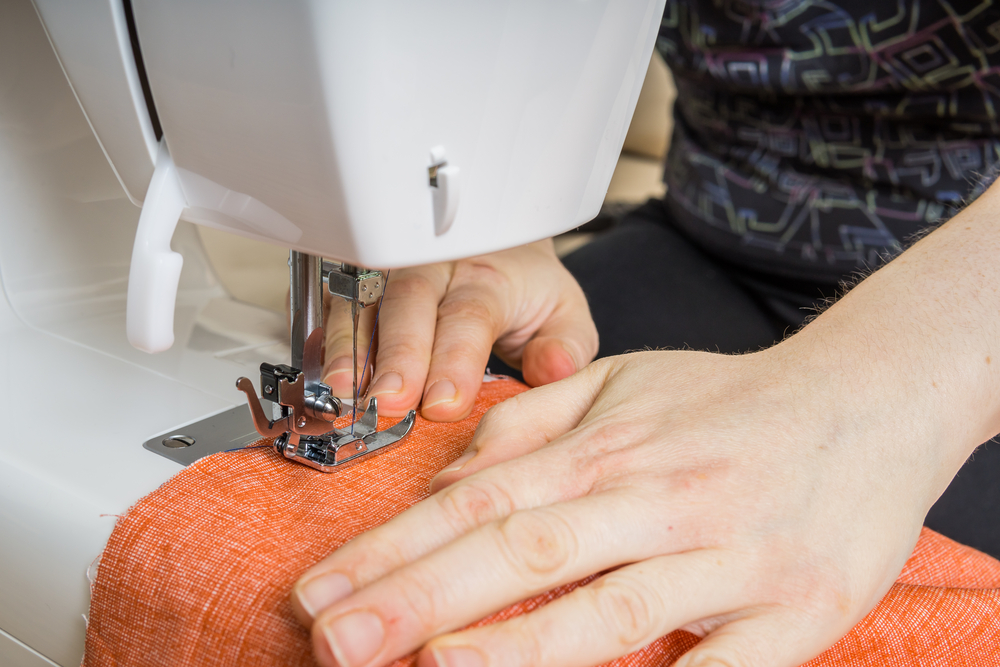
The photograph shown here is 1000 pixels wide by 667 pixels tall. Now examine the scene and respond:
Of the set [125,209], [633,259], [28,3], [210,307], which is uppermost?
[28,3]

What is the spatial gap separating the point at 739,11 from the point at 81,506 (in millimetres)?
929

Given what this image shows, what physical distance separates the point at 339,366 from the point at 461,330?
4.2 inches

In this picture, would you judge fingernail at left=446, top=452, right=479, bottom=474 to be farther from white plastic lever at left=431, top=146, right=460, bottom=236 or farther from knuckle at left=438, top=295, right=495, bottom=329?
knuckle at left=438, top=295, right=495, bottom=329

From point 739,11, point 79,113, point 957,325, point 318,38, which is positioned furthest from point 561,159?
point 739,11

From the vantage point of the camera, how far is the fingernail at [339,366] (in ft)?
2.08

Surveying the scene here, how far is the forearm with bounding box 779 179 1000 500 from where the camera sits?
474 mm

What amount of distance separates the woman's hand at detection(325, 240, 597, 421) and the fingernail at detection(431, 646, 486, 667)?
27 centimetres

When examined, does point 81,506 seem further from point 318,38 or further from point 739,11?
point 739,11

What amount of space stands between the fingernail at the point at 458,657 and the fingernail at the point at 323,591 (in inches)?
2.0

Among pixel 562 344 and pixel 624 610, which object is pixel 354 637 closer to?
pixel 624 610

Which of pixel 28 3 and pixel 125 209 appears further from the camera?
pixel 125 209

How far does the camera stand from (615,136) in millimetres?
537

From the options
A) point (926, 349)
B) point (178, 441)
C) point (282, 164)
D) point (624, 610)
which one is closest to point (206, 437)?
point (178, 441)

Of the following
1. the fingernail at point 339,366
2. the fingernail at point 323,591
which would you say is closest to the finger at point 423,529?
the fingernail at point 323,591
